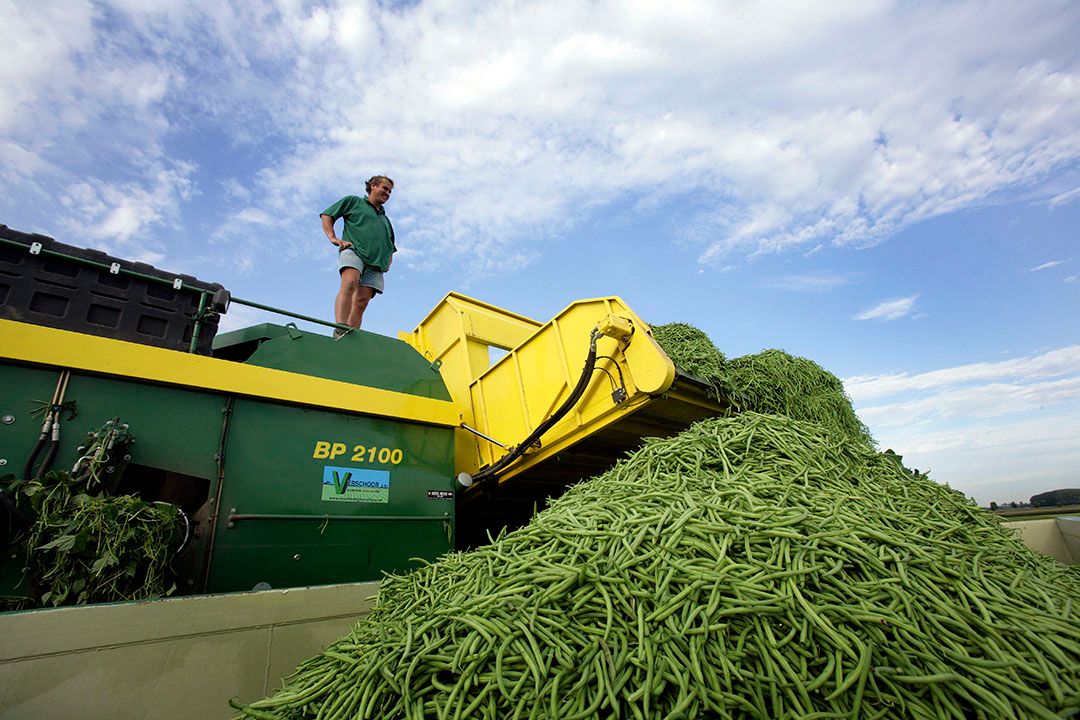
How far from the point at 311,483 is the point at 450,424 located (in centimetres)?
118

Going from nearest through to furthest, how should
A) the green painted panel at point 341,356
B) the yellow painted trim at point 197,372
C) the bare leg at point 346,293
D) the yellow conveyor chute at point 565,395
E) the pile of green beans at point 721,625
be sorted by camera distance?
the pile of green beans at point 721,625
the yellow painted trim at point 197,372
the yellow conveyor chute at point 565,395
the green painted panel at point 341,356
the bare leg at point 346,293

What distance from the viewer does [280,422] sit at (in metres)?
3.46

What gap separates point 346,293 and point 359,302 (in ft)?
0.52

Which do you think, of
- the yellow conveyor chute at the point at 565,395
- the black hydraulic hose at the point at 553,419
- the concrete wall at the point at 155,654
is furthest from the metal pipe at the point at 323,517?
the concrete wall at the point at 155,654

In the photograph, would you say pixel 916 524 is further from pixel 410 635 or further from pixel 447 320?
pixel 447 320

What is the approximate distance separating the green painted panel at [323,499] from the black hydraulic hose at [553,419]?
0.35 metres

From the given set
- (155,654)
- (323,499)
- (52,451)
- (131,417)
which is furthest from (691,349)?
(52,451)

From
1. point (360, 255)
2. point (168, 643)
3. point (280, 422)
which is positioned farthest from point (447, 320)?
point (168, 643)

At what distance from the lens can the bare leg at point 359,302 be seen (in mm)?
4766

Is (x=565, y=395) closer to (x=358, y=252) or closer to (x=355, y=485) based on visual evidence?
(x=355, y=485)

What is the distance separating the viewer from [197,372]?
3.18 metres

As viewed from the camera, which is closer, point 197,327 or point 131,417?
point 131,417

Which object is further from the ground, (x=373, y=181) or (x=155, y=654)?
(x=373, y=181)

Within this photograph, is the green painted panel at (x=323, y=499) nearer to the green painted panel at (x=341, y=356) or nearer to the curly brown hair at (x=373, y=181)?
the green painted panel at (x=341, y=356)
